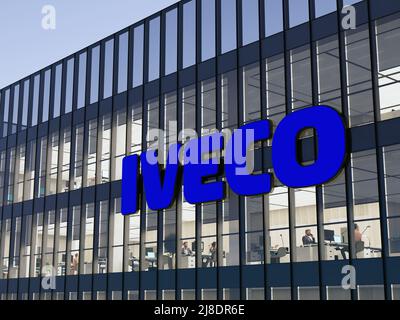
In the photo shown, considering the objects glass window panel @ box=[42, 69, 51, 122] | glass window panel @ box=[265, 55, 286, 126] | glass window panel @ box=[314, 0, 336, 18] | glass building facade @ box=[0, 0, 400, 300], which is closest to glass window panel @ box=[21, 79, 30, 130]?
glass building facade @ box=[0, 0, 400, 300]

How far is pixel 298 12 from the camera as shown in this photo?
28609mm

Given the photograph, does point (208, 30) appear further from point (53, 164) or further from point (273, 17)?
point (53, 164)

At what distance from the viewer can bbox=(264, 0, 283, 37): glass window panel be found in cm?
2933

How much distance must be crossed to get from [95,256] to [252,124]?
514 inches

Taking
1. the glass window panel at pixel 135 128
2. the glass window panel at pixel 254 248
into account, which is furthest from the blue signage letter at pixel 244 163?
the glass window panel at pixel 135 128

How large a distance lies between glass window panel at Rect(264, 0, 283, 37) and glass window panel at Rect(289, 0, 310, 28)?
567 mm

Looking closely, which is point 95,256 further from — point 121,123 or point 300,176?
point 300,176

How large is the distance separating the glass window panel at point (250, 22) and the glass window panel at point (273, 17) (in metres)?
0.61

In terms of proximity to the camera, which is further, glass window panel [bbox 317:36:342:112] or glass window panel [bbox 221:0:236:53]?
glass window panel [bbox 221:0:236:53]

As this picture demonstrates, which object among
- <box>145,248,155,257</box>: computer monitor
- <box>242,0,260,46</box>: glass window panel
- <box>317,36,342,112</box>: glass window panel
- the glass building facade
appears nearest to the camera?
the glass building facade

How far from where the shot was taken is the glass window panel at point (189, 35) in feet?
110

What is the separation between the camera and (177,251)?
32312 millimetres

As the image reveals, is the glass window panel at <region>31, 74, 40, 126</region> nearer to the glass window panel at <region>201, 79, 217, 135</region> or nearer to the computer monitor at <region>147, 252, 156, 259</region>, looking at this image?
the computer monitor at <region>147, 252, 156, 259</region>

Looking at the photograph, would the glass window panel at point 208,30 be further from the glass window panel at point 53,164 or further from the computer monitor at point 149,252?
the glass window panel at point 53,164
